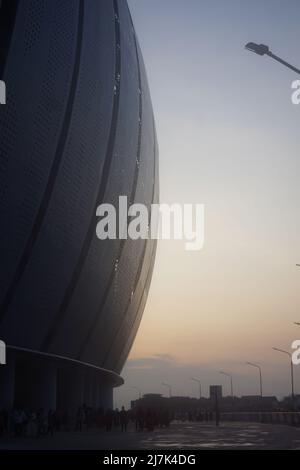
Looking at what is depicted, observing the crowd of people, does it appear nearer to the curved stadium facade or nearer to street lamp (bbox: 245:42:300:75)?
the curved stadium facade

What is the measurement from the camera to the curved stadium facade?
84.7ft

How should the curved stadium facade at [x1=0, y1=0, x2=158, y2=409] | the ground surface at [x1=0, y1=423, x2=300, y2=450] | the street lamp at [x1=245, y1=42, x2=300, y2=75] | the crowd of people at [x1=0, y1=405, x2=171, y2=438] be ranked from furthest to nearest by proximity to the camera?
the crowd of people at [x1=0, y1=405, x2=171, y2=438], the curved stadium facade at [x1=0, y1=0, x2=158, y2=409], the ground surface at [x1=0, y1=423, x2=300, y2=450], the street lamp at [x1=245, y1=42, x2=300, y2=75]

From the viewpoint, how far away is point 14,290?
1110 inches

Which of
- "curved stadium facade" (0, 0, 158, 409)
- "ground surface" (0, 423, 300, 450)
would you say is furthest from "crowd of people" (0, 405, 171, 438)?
"curved stadium facade" (0, 0, 158, 409)

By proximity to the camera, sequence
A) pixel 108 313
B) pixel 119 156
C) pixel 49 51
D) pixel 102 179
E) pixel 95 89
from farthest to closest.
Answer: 1. pixel 108 313
2. pixel 119 156
3. pixel 102 179
4. pixel 95 89
5. pixel 49 51

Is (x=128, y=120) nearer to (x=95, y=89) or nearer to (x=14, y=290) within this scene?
(x=95, y=89)

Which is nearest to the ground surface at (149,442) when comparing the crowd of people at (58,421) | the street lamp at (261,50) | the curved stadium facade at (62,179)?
the crowd of people at (58,421)

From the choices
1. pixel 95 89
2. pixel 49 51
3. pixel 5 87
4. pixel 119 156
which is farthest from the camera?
pixel 119 156

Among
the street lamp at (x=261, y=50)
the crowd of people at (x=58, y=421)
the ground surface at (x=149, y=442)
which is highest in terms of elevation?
the street lamp at (x=261, y=50)

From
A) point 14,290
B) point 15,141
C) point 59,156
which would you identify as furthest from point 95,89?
point 14,290

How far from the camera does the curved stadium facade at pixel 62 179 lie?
84.7ft

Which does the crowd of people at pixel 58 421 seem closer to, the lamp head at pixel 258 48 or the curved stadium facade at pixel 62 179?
the curved stadium facade at pixel 62 179

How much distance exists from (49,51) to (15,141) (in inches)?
154

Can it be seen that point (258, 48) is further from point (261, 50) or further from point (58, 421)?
point (58, 421)
